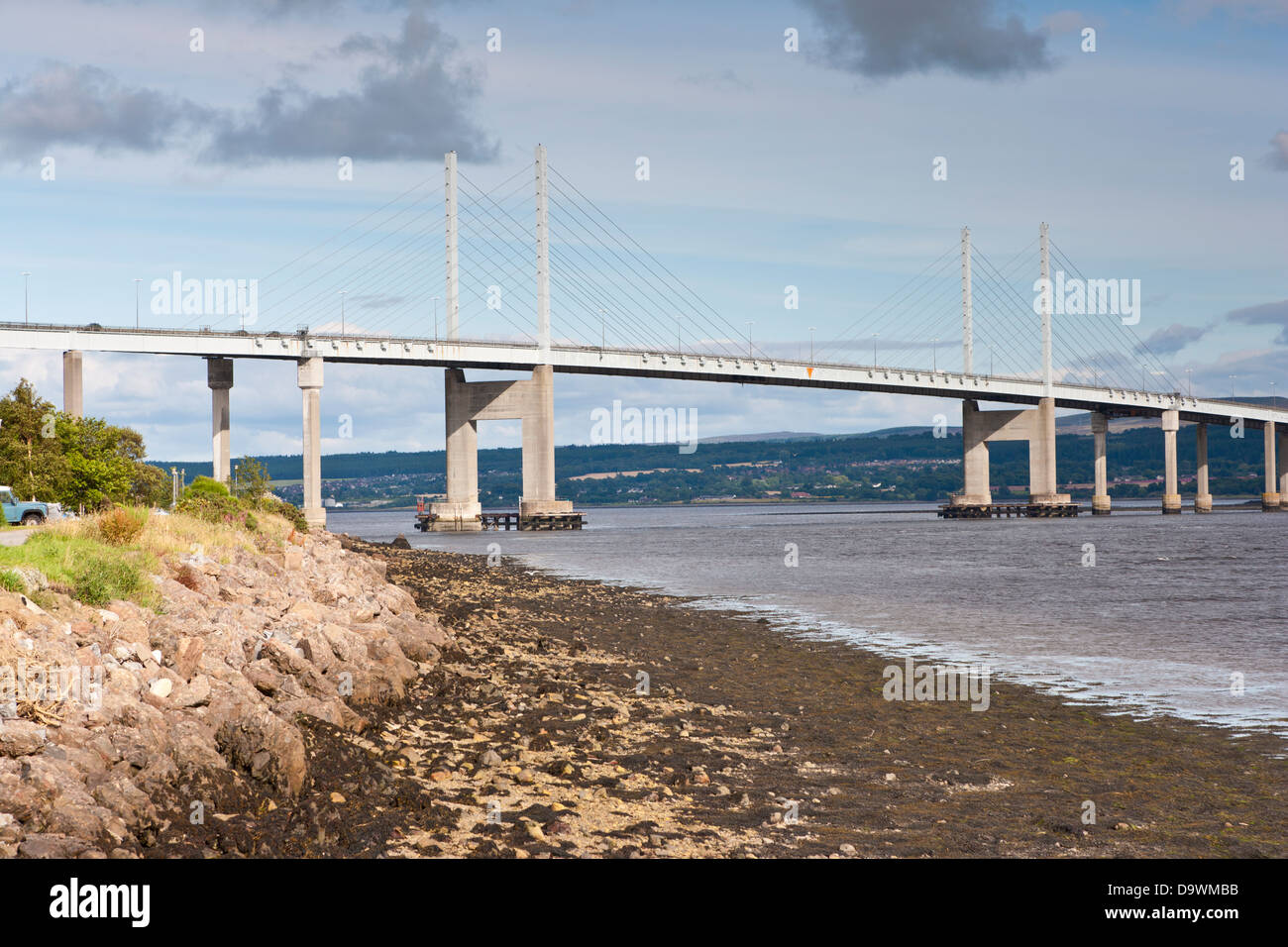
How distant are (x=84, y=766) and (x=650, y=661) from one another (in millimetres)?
12309

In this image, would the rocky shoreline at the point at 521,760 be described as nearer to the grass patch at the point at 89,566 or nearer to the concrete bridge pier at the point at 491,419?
the grass patch at the point at 89,566

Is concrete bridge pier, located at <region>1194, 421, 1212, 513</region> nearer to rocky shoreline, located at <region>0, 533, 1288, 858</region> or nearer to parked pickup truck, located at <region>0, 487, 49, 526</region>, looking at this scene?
parked pickup truck, located at <region>0, 487, 49, 526</region>

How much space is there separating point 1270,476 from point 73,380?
15486 centimetres

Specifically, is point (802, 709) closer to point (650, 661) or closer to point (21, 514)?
→ point (650, 661)

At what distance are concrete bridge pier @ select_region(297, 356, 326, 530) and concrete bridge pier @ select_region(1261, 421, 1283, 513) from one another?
425ft

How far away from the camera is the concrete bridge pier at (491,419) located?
101 metres

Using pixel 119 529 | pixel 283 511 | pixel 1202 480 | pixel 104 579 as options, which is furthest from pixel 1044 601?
pixel 1202 480

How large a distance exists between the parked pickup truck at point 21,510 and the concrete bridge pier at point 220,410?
152 ft

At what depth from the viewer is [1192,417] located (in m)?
160

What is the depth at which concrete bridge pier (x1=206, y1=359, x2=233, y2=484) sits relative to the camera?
81125mm

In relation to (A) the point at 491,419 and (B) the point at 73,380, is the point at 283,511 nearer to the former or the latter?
(B) the point at 73,380

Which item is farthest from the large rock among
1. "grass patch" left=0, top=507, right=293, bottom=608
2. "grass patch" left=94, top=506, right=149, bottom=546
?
"grass patch" left=94, top=506, right=149, bottom=546

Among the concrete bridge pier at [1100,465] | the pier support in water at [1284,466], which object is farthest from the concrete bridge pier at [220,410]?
the pier support in water at [1284,466]
